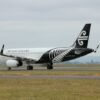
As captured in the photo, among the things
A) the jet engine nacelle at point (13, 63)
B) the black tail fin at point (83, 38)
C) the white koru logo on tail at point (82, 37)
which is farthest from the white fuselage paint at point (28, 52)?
the white koru logo on tail at point (82, 37)

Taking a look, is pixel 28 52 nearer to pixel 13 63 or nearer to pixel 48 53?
pixel 13 63

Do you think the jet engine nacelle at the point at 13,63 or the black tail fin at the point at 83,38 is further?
the jet engine nacelle at the point at 13,63

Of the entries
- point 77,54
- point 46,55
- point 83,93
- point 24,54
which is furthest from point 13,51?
point 83,93

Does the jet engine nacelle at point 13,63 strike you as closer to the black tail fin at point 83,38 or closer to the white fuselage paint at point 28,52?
the white fuselage paint at point 28,52

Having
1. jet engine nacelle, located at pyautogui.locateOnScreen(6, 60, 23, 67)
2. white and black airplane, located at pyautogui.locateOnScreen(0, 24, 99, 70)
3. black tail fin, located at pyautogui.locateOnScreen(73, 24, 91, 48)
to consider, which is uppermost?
black tail fin, located at pyautogui.locateOnScreen(73, 24, 91, 48)

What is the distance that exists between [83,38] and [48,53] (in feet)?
25.9

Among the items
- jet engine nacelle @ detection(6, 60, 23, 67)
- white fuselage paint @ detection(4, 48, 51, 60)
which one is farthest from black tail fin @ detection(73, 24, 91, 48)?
jet engine nacelle @ detection(6, 60, 23, 67)

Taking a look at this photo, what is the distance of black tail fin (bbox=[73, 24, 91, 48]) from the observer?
9156 cm

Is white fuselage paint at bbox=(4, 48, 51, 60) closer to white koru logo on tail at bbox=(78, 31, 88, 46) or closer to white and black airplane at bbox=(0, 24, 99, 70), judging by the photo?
white and black airplane at bbox=(0, 24, 99, 70)

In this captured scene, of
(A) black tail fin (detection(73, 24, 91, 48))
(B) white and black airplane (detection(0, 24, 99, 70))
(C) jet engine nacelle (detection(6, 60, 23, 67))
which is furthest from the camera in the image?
(C) jet engine nacelle (detection(6, 60, 23, 67))

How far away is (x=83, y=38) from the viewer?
305ft

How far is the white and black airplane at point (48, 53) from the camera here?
90562 mm

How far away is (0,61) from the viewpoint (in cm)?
10125

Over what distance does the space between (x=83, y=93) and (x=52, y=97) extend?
4257 millimetres
